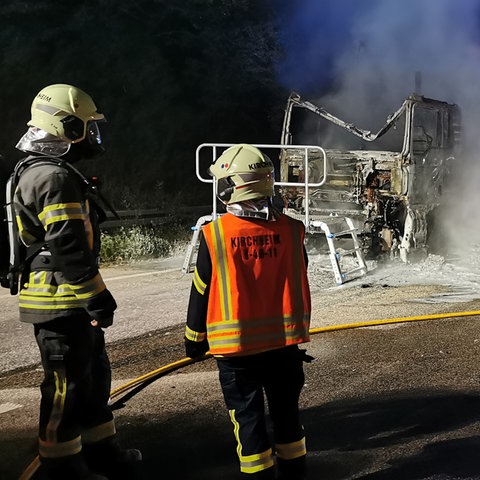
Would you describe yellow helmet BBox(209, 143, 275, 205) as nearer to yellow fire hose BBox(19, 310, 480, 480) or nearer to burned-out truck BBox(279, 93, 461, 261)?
yellow fire hose BBox(19, 310, 480, 480)

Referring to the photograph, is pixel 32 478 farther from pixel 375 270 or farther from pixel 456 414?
pixel 375 270

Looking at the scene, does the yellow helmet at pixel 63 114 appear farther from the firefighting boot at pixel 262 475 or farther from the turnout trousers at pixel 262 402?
the firefighting boot at pixel 262 475

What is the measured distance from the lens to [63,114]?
3.12 metres

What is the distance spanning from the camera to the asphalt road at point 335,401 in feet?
11.6

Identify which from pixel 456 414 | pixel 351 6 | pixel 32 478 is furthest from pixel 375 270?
pixel 351 6

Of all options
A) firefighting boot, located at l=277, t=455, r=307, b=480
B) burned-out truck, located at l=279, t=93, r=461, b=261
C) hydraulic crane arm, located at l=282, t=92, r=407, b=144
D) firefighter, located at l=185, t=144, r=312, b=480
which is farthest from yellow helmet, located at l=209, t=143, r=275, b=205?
hydraulic crane arm, located at l=282, t=92, r=407, b=144

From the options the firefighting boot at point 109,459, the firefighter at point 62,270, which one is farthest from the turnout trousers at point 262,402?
the firefighting boot at point 109,459

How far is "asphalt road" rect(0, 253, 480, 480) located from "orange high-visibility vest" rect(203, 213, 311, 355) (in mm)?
859

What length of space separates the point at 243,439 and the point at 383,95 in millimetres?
9867

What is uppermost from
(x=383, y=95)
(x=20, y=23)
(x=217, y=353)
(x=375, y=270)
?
(x=20, y=23)

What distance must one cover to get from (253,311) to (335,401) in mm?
→ 1721

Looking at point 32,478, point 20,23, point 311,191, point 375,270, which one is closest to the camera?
point 32,478

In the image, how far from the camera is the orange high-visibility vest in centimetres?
290

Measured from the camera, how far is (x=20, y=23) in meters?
14.7
